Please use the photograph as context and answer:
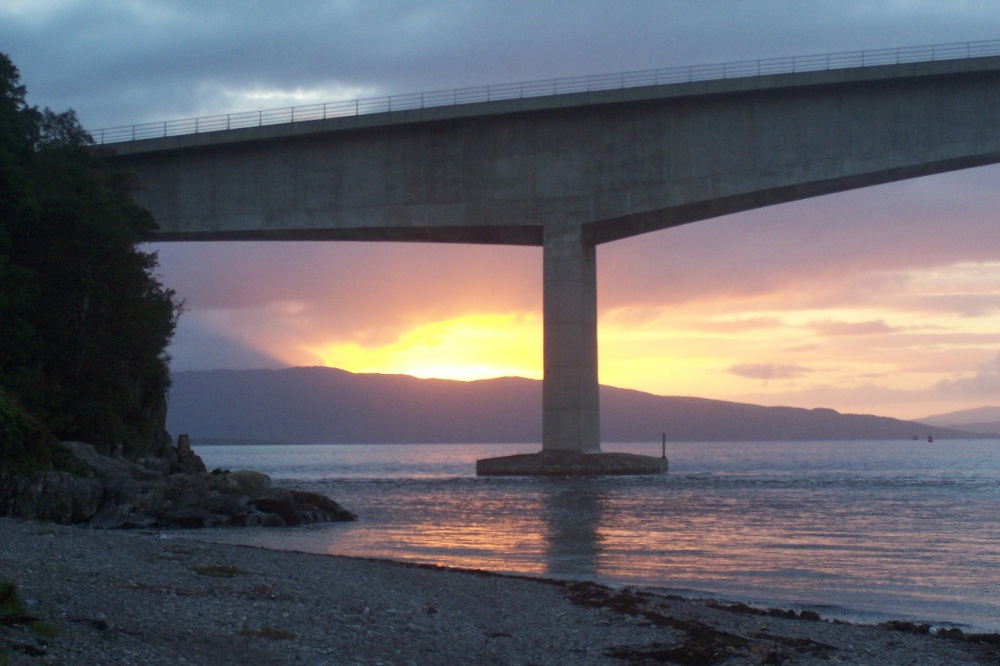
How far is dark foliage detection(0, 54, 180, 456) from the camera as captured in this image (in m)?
33.4

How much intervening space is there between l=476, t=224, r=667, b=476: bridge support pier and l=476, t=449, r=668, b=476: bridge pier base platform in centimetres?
4

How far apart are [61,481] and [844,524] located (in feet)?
64.1

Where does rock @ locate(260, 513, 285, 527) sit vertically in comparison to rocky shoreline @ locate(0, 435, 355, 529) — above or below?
below

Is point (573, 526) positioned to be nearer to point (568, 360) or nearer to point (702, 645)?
point (702, 645)

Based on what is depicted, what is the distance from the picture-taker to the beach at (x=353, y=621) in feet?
30.6

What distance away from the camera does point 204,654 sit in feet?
30.0

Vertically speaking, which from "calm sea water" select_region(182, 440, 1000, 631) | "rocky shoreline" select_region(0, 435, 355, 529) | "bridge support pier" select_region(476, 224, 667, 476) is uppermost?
"bridge support pier" select_region(476, 224, 667, 476)

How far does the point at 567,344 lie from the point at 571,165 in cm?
782

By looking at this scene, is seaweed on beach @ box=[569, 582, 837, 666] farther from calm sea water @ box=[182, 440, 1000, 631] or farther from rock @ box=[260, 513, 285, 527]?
rock @ box=[260, 513, 285, 527]

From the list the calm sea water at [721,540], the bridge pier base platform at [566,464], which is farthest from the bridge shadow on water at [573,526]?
the bridge pier base platform at [566,464]

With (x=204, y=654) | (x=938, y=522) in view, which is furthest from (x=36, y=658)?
(x=938, y=522)

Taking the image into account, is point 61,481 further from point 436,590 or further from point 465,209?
point 465,209

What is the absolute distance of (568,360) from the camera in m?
48.6

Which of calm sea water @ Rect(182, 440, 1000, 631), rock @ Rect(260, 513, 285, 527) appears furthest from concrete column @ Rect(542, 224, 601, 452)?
rock @ Rect(260, 513, 285, 527)
